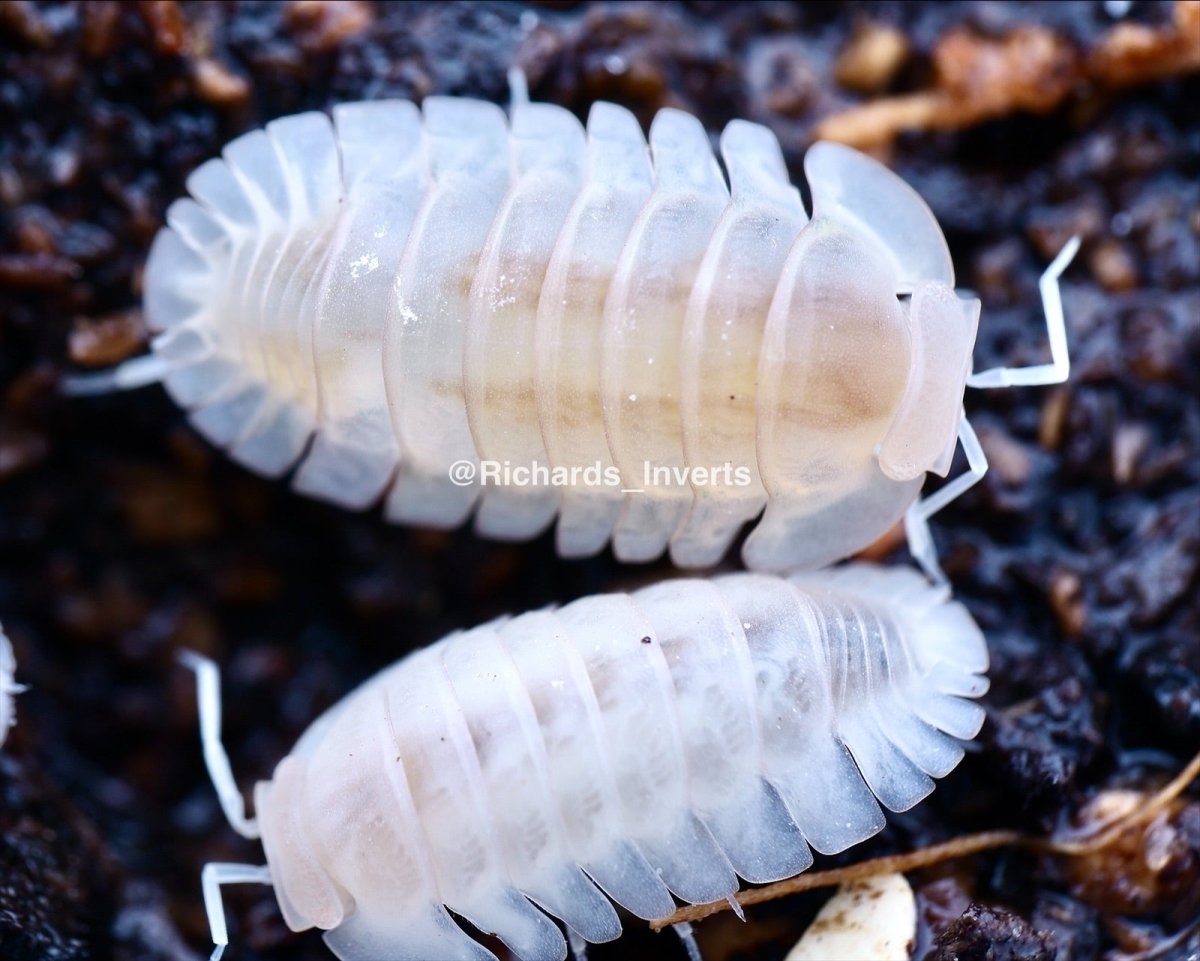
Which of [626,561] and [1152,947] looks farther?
[626,561]

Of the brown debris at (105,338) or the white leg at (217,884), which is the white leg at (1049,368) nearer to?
the white leg at (217,884)

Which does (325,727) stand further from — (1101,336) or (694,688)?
(1101,336)

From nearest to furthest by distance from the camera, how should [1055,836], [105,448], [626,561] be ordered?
[1055,836] → [626,561] → [105,448]

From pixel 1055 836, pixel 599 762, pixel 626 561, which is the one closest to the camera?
pixel 599 762

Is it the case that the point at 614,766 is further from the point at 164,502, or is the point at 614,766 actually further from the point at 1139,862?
the point at 164,502

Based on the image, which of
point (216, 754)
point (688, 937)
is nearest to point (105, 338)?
point (216, 754)

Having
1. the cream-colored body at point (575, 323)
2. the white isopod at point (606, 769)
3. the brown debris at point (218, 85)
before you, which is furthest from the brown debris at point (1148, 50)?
the brown debris at point (218, 85)

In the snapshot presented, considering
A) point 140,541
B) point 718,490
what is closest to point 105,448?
point 140,541

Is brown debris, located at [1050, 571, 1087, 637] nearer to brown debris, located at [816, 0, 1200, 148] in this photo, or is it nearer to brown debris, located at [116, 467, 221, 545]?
brown debris, located at [816, 0, 1200, 148]
